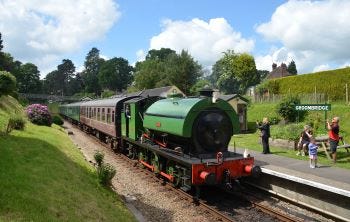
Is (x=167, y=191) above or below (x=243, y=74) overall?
below

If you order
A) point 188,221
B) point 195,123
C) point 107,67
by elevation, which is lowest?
point 188,221

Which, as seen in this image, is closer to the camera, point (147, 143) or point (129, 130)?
point (147, 143)

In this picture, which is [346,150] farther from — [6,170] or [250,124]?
[250,124]

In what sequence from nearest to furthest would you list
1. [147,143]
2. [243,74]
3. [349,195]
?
[349,195]
[147,143]
[243,74]

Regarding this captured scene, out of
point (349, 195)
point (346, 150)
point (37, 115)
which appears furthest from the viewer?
point (37, 115)

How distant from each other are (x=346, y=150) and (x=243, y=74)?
41862mm

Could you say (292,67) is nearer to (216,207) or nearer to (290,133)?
(290,133)

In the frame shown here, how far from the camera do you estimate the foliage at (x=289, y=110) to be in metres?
26.5

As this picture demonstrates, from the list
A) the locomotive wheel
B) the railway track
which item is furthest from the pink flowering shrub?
the railway track

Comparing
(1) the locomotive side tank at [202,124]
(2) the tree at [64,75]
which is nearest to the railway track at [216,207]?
(1) the locomotive side tank at [202,124]

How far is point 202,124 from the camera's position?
36.9 ft

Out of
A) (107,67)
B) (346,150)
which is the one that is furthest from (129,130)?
(107,67)

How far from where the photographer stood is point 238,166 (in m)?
11.1

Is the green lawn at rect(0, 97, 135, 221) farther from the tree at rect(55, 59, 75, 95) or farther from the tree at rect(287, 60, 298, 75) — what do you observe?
the tree at rect(55, 59, 75, 95)
